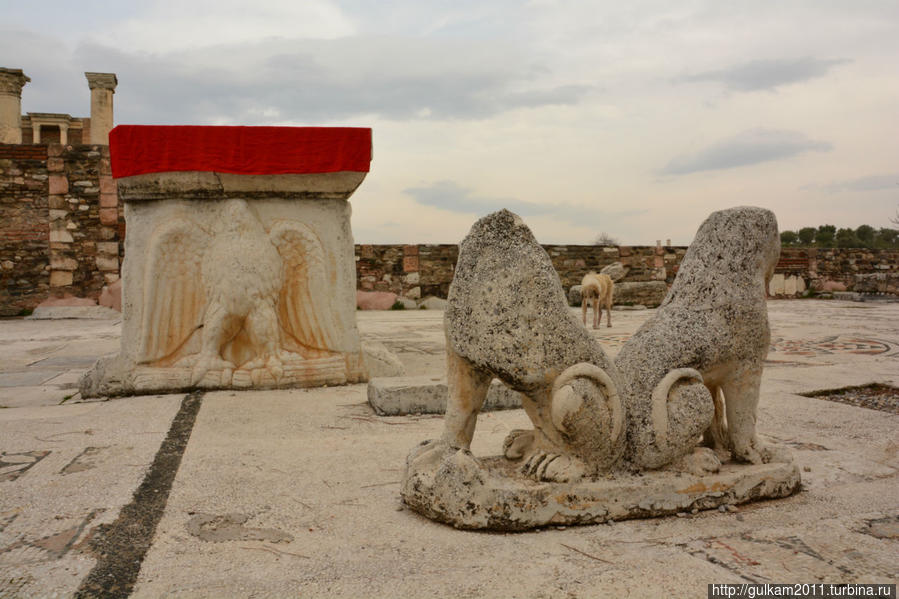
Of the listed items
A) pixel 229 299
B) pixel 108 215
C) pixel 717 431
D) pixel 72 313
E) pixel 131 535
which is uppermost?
pixel 108 215

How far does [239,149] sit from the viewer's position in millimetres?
4391

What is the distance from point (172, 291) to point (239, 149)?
1047 mm

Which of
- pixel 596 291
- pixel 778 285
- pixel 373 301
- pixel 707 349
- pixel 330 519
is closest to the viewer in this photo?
pixel 330 519

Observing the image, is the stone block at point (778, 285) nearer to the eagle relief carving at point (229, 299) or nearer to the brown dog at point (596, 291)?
the brown dog at point (596, 291)

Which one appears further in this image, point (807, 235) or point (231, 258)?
point (807, 235)

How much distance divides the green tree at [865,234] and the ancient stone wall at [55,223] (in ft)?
110

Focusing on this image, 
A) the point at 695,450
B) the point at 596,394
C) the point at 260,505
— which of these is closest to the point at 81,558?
the point at 260,505

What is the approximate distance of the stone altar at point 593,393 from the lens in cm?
199

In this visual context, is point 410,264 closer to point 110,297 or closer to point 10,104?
point 110,297

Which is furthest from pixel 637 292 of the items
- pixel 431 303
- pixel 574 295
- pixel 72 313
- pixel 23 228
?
pixel 23 228

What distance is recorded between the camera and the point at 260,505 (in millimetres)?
2211

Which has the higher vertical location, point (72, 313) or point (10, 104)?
point (10, 104)

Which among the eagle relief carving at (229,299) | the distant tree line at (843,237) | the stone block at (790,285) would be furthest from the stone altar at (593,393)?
the distant tree line at (843,237)

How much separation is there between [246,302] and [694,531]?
10.5ft
